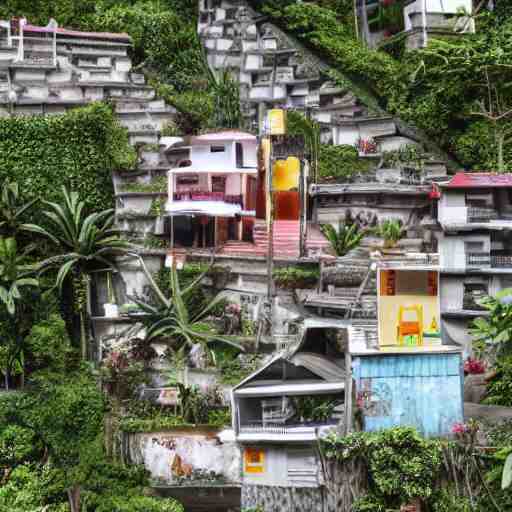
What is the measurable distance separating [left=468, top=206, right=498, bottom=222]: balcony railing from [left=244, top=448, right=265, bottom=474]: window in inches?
368

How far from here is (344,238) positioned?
27969mm

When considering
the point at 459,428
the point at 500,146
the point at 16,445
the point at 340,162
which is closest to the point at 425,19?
the point at 340,162

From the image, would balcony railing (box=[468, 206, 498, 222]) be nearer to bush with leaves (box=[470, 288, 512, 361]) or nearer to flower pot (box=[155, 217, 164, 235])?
bush with leaves (box=[470, 288, 512, 361])

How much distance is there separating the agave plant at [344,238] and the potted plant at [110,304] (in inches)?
273

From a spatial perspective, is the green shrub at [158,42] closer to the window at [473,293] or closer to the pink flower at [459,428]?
the window at [473,293]

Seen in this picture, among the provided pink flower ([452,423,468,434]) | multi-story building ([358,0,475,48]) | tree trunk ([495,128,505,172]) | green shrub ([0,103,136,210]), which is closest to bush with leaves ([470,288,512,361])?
pink flower ([452,423,468,434])

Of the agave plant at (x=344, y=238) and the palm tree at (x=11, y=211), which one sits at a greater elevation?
the palm tree at (x=11, y=211)

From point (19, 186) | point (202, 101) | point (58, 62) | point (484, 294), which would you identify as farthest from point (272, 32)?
point (484, 294)

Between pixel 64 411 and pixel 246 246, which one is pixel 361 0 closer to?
pixel 246 246

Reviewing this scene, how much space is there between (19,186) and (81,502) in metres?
11.4

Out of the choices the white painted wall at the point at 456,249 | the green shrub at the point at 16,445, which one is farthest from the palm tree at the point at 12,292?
the white painted wall at the point at 456,249

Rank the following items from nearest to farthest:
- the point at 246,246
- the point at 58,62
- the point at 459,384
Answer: the point at 459,384 < the point at 246,246 < the point at 58,62

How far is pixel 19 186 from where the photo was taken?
29516mm

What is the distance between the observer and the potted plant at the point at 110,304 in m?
28.0
